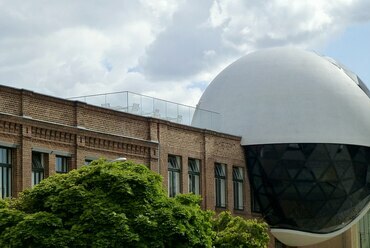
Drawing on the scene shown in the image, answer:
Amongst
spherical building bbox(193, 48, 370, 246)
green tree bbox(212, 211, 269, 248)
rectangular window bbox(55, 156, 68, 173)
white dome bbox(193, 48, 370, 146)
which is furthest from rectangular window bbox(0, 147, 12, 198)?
white dome bbox(193, 48, 370, 146)

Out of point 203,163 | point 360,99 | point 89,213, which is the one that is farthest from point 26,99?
point 360,99

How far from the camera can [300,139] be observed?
190 feet

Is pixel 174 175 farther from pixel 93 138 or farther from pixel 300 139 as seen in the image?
pixel 300 139

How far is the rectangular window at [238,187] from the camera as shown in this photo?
186 ft

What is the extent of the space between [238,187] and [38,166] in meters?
19.3

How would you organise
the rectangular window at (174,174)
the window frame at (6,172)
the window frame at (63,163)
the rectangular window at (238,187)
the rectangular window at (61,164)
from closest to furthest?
the window frame at (6,172)
the rectangular window at (61,164)
the window frame at (63,163)
the rectangular window at (174,174)
the rectangular window at (238,187)

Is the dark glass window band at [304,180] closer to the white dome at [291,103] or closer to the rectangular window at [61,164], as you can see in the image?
the white dome at [291,103]

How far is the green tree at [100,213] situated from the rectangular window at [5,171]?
5.89m

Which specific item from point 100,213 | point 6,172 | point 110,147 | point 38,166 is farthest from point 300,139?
point 100,213

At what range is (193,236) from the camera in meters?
32.1

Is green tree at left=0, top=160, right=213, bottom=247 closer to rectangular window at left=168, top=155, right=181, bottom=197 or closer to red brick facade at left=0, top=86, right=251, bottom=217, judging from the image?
red brick facade at left=0, top=86, right=251, bottom=217

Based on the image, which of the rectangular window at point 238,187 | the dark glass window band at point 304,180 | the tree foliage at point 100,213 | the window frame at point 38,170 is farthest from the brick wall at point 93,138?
the tree foliage at point 100,213

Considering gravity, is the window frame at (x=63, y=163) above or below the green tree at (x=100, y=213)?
above

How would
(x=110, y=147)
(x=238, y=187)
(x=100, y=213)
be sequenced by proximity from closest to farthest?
(x=100, y=213)
(x=110, y=147)
(x=238, y=187)
